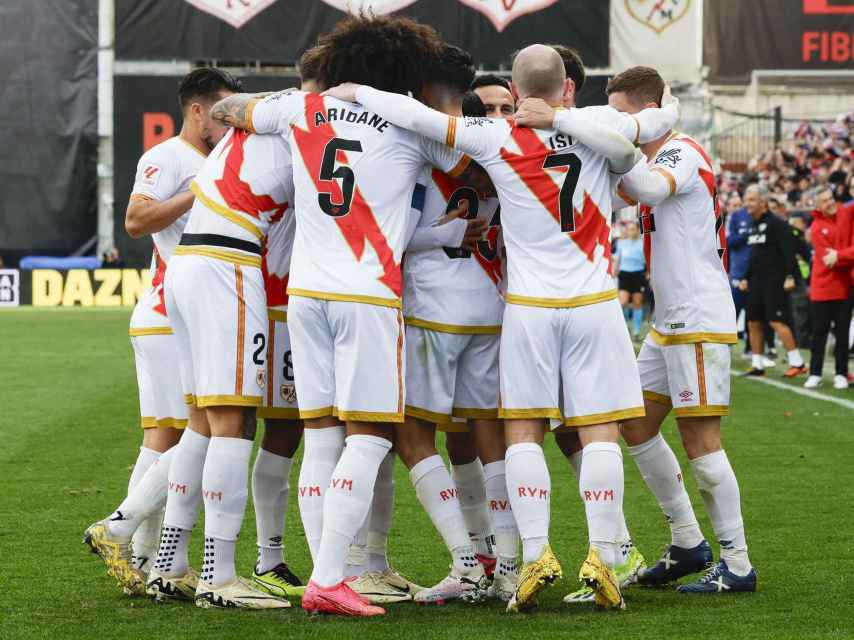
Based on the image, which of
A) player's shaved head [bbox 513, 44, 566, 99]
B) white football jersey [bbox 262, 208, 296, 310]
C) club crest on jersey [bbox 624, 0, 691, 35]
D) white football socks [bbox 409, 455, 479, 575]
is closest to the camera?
player's shaved head [bbox 513, 44, 566, 99]

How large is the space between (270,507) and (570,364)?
1437mm

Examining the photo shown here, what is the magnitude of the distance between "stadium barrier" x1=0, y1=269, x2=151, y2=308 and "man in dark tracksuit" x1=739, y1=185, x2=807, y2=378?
1983 centimetres

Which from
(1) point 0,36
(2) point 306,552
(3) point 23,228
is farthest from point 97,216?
(2) point 306,552

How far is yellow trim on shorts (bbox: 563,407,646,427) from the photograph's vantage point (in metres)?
5.25

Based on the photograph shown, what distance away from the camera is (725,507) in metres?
5.68

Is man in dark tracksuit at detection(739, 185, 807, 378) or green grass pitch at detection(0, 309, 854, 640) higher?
man in dark tracksuit at detection(739, 185, 807, 378)

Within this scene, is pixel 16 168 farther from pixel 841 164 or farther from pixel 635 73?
pixel 635 73

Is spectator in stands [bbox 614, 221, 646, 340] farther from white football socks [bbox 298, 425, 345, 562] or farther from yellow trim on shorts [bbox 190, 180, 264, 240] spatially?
white football socks [bbox 298, 425, 345, 562]

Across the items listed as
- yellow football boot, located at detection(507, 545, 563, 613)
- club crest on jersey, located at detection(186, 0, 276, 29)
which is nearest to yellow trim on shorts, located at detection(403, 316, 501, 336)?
yellow football boot, located at detection(507, 545, 563, 613)

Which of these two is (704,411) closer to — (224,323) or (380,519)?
(380,519)

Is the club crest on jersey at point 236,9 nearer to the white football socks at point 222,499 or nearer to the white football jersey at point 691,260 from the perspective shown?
the white football jersey at point 691,260

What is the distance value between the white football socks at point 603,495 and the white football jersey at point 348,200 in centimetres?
97

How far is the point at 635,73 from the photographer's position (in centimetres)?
579

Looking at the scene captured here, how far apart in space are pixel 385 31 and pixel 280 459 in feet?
6.03
